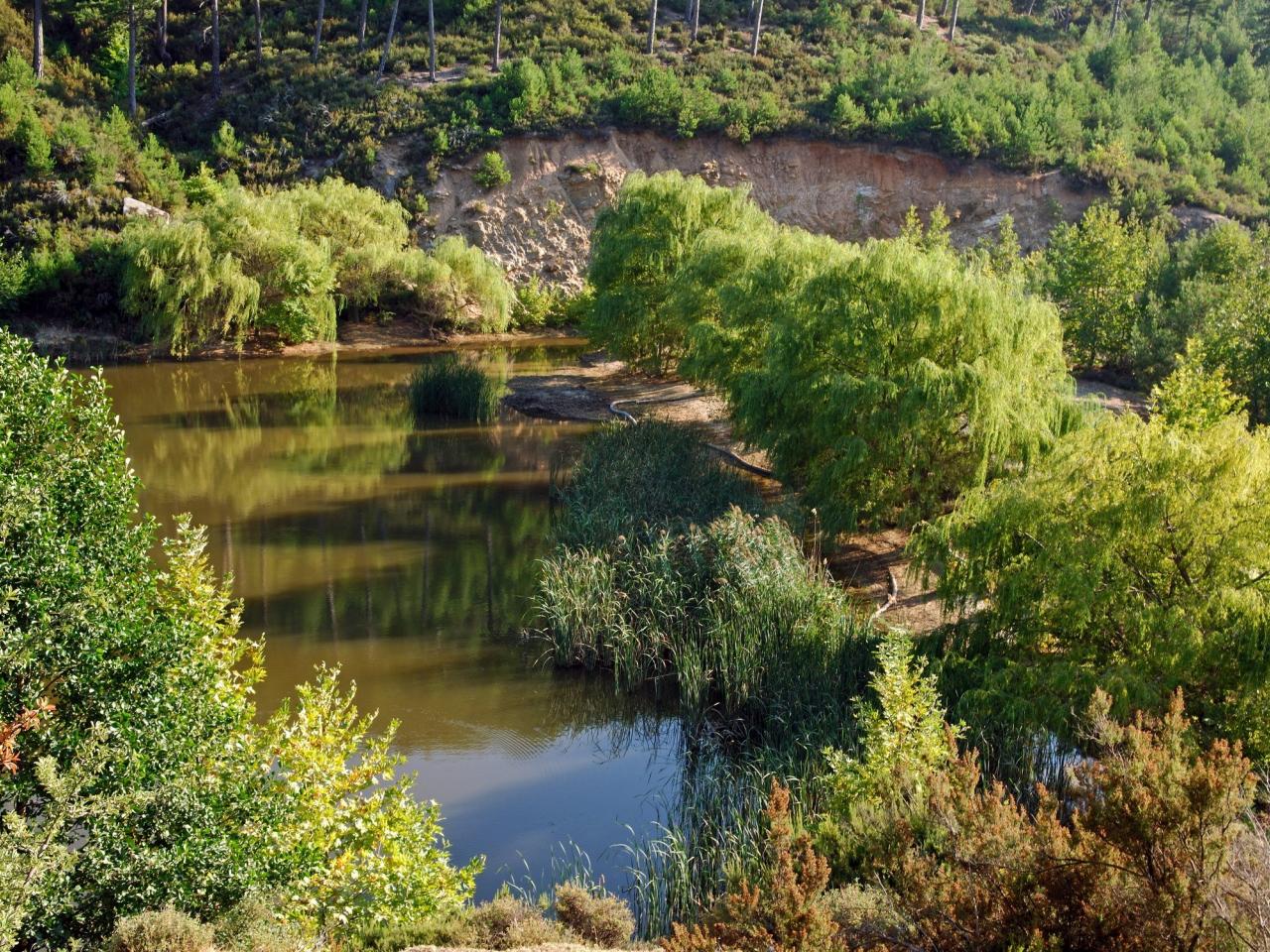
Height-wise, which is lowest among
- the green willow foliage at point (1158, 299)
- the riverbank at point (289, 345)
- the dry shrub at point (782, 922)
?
the riverbank at point (289, 345)

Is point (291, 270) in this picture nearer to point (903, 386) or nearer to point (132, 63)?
point (132, 63)

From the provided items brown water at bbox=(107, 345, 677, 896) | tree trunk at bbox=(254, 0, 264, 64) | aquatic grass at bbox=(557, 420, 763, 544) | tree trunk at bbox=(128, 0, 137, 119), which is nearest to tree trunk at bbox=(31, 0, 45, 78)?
tree trunk at bbox=(128, 0, 137, 119)

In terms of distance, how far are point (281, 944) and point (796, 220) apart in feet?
176

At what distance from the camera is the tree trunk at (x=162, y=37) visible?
194ft

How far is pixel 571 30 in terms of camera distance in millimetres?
63938

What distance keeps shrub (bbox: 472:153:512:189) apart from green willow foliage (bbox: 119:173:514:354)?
18.0ft

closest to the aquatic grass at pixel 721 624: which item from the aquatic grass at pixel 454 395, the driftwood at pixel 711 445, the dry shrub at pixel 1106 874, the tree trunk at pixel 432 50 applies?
the dry shrub at pixel 1106 874

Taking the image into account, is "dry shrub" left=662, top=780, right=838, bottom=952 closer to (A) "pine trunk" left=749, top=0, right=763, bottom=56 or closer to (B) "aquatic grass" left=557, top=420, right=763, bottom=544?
(B) "aquatic grass" left=557, top=420, right=763, bottom=544

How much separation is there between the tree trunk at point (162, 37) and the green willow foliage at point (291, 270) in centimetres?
1586

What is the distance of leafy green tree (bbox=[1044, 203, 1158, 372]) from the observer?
117 feet

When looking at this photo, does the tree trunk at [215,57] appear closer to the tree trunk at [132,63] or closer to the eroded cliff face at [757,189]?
the tree trunk at [132,63]

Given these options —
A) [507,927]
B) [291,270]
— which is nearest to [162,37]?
[291,270]

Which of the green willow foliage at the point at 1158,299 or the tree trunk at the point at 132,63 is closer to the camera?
the green willow foliage at the point at 1158,299

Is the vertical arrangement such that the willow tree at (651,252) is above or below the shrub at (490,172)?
below
